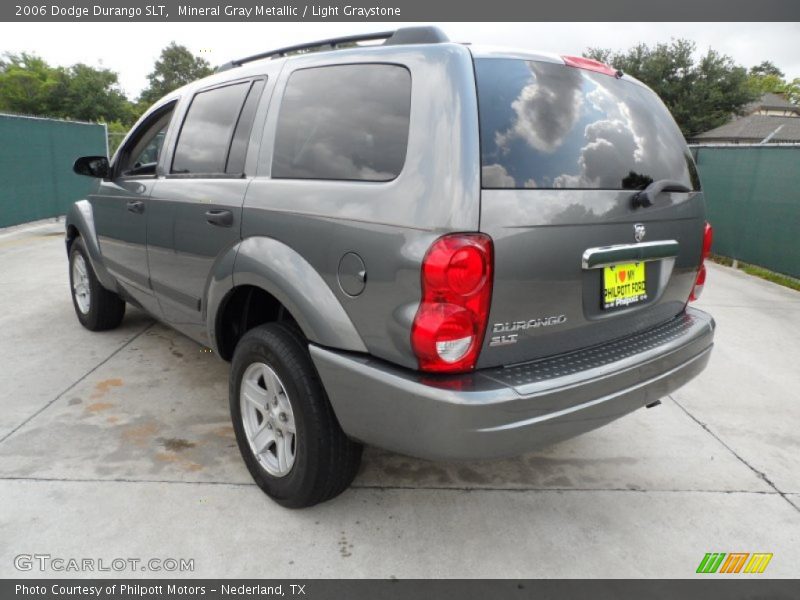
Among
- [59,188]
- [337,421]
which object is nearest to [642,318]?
[337,421]

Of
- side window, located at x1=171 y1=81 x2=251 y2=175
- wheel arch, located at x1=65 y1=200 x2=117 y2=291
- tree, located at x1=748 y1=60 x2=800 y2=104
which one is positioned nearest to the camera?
side window, located at x1=171 y1=81 x2=251 y2=175

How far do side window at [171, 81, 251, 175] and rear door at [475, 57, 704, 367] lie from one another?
146cm

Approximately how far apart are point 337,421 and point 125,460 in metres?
1.33

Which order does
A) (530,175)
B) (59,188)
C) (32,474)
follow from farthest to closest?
(59,188)
(32,474)
(530,175)

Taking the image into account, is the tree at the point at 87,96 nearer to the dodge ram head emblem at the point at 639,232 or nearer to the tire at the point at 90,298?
the tire at the point at 90,298

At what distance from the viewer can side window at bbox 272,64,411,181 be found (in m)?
2.17

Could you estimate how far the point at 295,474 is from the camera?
96.7 inches

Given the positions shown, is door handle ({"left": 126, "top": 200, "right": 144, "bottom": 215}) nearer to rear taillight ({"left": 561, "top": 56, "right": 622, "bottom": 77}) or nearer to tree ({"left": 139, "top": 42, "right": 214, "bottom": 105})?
rear taillight ({"left": 561, "top": 56, "right": 622, "bottom": 77})

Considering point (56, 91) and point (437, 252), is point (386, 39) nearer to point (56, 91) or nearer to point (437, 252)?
point (437, 252)

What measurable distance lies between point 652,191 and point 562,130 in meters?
0.48

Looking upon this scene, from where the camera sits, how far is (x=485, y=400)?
1.93m

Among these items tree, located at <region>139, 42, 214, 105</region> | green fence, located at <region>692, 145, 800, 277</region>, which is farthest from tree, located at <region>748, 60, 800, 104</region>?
green fence, located at <region>692, 145, 800, 277</region>
